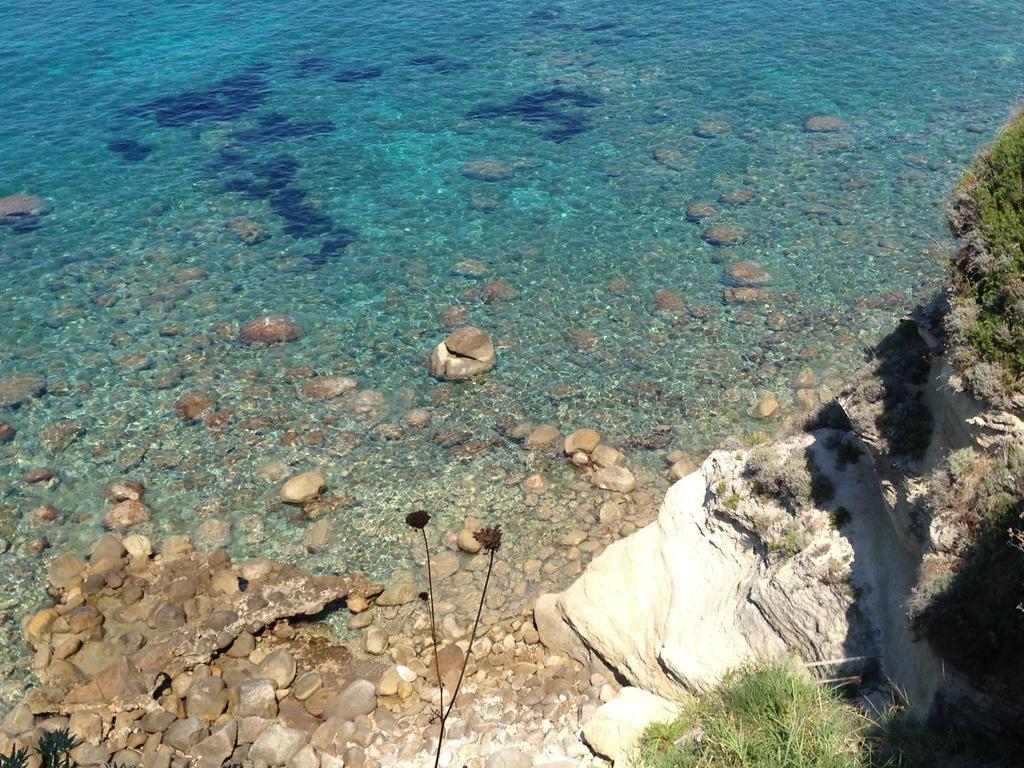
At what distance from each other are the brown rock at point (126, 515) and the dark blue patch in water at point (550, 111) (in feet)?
68.9

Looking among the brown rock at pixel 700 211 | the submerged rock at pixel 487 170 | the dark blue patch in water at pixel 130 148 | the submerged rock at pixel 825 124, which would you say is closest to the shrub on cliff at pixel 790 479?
the brown rock at pixel 700 211

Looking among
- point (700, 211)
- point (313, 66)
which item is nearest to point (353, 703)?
point (700, 211)

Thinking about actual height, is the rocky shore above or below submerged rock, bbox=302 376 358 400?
below

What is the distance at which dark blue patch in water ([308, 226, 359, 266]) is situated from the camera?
26828 mm

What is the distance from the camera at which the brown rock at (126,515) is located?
1770cm

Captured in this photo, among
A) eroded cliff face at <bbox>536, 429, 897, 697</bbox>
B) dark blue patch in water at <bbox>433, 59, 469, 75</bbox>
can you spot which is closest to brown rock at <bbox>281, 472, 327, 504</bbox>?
eroded cliff face at <bbox>536, 429, 897, 697</bbox>

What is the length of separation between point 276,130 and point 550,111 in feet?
35.2

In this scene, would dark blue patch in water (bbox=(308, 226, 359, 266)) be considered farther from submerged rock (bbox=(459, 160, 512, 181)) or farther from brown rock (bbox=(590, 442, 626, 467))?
brown rock (bbox=(590, 442, 626, 467))

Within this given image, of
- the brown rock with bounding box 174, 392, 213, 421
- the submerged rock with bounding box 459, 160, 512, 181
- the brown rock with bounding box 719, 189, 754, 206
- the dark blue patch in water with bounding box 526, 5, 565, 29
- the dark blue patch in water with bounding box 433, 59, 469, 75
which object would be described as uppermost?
the dark blue patch in water with bounding box 526, 5, 565, 29

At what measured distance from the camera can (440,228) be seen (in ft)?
91.9

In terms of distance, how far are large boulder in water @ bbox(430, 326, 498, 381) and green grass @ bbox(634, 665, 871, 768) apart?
11825mm

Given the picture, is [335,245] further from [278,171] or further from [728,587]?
[728,587]

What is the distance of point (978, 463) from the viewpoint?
33.0ft

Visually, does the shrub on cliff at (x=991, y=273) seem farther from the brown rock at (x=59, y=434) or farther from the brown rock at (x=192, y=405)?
the brown rock at (x=59, y=434)
